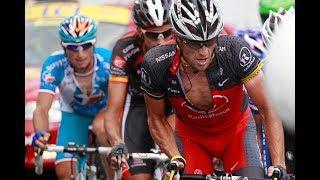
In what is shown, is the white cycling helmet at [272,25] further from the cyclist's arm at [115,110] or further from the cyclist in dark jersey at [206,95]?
the cyclist's arm at [115,110]

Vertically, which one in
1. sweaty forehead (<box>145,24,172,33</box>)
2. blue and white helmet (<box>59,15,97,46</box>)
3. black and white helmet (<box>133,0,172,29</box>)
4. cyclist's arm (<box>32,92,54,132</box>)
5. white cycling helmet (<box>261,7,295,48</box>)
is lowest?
cyclist's arm (<box>32,92,54,132</box>)

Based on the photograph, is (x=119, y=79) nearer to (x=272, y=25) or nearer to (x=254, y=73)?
(x=272, y=25)

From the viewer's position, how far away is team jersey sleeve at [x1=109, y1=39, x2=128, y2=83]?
31.9 ft

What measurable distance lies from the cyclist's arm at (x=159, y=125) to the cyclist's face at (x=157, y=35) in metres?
1.67

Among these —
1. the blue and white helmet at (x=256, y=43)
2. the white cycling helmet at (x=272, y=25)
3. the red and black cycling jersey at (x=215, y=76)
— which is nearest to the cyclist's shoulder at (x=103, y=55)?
the blue and white helmet at (x=256, y=43)

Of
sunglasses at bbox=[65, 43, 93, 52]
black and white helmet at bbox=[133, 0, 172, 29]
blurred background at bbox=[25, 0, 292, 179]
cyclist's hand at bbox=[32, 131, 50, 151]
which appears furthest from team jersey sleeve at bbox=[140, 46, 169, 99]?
blurred background at bbox=[25, 0, 292, 179]

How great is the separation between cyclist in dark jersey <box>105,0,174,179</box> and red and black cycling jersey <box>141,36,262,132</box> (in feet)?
4.69

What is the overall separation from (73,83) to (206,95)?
290 centimetres

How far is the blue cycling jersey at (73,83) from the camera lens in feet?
33.9

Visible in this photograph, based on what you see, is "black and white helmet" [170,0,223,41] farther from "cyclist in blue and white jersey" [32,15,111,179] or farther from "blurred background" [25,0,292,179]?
"blurred background" [25,0,292,179]

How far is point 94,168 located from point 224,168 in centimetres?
204

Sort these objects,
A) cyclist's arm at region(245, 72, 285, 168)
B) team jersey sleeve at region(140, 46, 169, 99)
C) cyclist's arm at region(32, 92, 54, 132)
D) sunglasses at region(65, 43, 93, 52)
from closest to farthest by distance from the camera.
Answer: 1. cyclist's arm at region(245, 72, 285, 168)
2. team jersey sleeve at region(140, 46, 169, 99)
3. cyclist's arm at region(32, 92, 54, 132)
4. sunglasses at region(65, 43, 93, 52)
